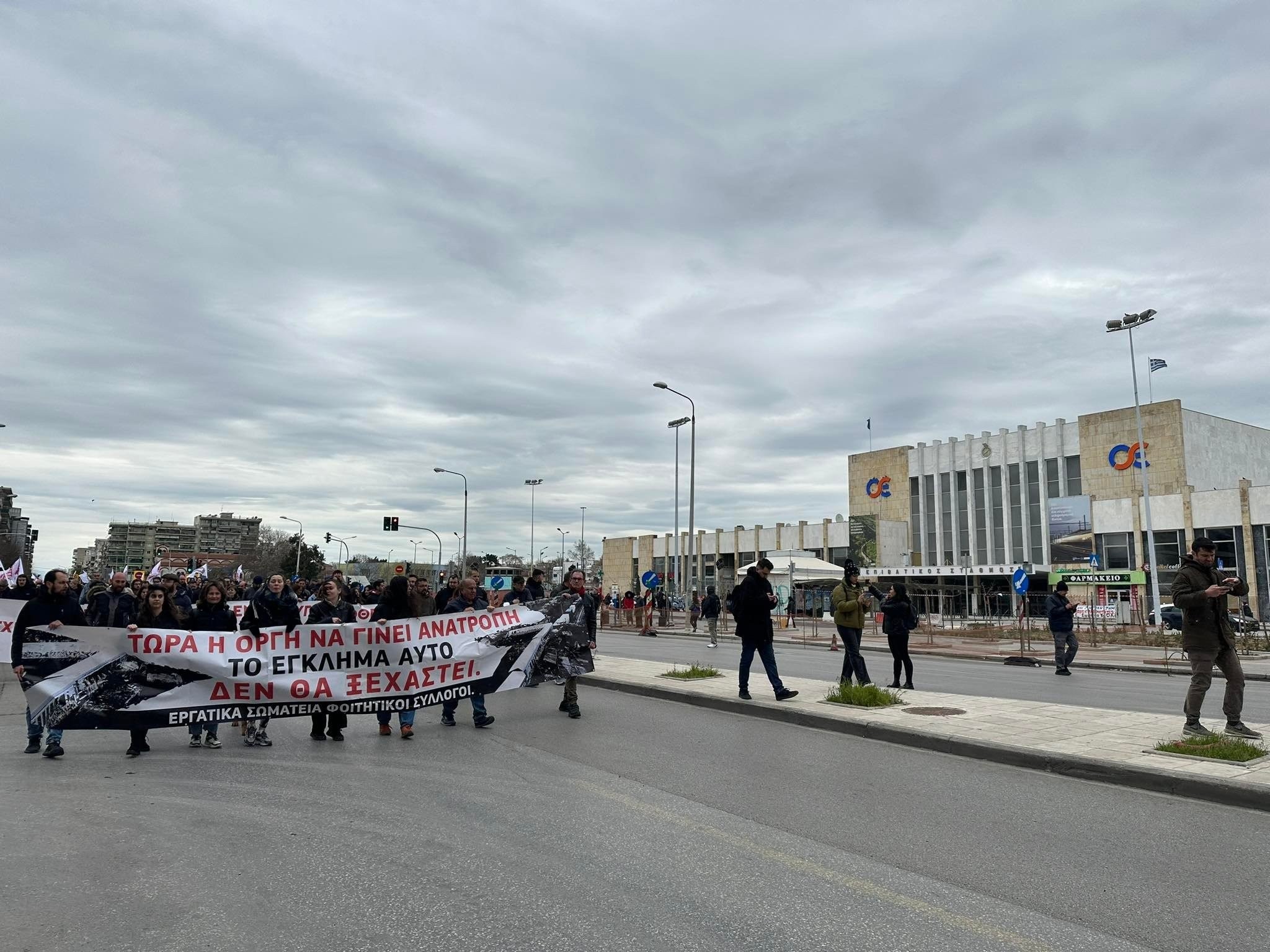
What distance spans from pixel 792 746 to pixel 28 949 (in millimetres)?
6803

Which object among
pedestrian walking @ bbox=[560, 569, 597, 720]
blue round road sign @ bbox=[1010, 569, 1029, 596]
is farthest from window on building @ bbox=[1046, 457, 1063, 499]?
pedestrian walking @ bbox=[560, 569, 597, 720]

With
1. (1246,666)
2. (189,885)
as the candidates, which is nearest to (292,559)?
(1246,666)

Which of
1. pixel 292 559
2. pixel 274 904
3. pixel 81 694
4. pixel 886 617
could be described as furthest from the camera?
pixel 292 559

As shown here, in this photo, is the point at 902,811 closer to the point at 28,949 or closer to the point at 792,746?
the point at 792,746

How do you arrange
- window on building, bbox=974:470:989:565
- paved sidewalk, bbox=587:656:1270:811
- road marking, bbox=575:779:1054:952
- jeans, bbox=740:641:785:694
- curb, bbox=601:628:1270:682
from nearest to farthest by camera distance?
road marking, bbox=575:779:1054:952 < paved sidewalk, bbox=587:656:1270:811 < jeans, bbox=740:641:785:694 < curb, bbox=601:628:1270:682 < window on building, bbox=974:470:989:565

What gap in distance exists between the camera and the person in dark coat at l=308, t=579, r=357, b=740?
996cm

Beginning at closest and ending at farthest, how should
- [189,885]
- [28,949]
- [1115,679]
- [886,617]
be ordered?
[28,949], [189,885], [886,617], [1115,679]

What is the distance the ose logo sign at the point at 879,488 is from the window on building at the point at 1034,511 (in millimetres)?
11034

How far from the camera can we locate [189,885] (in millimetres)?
4984

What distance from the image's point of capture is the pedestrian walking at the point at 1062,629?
18.5 meters

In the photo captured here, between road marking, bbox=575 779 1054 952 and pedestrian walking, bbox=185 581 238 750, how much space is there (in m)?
5.24

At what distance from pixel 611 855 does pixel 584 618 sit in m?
7.07

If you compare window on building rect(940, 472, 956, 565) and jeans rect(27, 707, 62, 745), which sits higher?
window on building rect(940, 472, 956, 565)

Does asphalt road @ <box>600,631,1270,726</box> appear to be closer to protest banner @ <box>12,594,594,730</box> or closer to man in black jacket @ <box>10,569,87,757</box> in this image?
protest banner @ <box>12,594,594,730</box>
